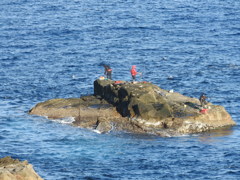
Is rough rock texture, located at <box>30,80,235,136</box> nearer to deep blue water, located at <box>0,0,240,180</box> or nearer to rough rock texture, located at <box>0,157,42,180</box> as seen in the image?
deep blue water, located at <box>0,0,240,180</box>

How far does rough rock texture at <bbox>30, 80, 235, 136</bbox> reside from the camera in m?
64.6

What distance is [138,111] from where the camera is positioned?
6475cm

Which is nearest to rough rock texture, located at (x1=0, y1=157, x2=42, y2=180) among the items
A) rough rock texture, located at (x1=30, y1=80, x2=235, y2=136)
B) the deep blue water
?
the deep blue water

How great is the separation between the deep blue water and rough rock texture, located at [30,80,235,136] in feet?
4.02

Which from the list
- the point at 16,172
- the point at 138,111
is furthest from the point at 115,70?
the point at 16,172

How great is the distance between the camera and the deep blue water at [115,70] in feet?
190

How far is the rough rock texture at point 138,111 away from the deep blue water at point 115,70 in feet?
4.02

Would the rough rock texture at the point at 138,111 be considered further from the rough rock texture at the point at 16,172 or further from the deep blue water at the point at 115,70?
the rough rock texture at the point at 16,172

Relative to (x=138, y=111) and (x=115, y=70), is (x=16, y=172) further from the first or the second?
(x=115, y=70)

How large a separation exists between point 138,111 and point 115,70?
26452 millimetres

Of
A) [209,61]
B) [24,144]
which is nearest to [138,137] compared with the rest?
[24,144]

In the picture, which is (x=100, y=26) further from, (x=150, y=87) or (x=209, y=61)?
(x=150, y=87)

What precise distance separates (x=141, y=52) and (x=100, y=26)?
62.6 ft

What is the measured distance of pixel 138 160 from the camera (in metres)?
58.2
